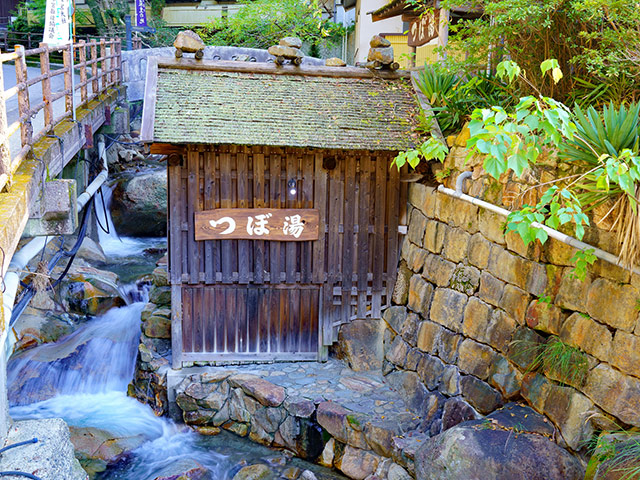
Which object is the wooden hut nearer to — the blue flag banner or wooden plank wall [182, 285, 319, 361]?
wooden plank wall [182, 285, 319, 361]

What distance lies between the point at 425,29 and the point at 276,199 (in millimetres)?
4350

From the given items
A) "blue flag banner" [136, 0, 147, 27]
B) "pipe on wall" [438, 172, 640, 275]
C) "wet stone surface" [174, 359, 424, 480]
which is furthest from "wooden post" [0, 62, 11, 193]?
"blue flag banner" [136, 0, 147, 27]

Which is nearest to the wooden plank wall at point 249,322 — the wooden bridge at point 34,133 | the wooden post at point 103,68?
the wooden bridge at point 34,133

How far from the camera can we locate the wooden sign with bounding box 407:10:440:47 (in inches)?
398

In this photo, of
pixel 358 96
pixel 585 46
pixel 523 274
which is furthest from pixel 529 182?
pixel 358 96

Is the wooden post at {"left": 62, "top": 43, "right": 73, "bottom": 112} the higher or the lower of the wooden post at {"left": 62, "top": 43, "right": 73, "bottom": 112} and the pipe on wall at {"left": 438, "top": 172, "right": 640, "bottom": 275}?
the higher

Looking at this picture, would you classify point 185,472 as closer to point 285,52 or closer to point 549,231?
point 549,231

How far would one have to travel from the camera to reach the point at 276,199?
888 centimetres

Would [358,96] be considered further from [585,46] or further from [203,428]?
[203,428]

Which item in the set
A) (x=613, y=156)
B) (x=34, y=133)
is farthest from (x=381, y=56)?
(x=34, y=133)

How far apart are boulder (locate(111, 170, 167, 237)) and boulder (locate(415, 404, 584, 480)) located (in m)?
11.6

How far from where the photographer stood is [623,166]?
15.5 feet

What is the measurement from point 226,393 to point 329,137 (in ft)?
13.8

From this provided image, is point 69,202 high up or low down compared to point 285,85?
down
